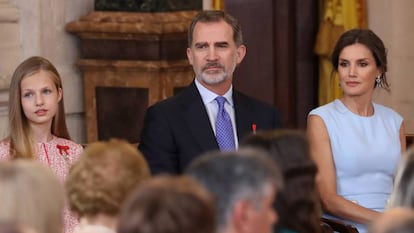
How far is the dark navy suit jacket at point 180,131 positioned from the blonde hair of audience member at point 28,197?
198cm

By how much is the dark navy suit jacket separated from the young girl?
35cm

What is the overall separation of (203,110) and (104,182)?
1719 millimetres

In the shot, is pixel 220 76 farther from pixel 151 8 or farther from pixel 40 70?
pixel 151 8

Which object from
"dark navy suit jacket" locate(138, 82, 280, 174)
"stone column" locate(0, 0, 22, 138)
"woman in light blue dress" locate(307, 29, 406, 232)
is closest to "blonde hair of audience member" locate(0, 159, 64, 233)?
"dark navy suit jacket" locate(138, 82, 280, 174)

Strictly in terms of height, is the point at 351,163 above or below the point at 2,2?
below

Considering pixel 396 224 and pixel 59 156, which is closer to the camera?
pixel 396 224

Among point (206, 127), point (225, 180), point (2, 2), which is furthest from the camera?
point (2, 2)

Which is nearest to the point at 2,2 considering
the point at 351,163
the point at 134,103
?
the point at 134,103

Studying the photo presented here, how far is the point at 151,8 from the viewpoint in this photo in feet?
28.2

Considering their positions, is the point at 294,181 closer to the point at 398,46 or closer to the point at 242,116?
the point at 242,116

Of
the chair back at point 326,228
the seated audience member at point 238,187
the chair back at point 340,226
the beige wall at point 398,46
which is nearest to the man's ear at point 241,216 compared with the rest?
A: the seated audience member at point 238,187

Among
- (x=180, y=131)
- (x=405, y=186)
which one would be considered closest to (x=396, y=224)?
(x=405, y=186)

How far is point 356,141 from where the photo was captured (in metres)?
5.82

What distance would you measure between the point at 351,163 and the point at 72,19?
3.49 metres
